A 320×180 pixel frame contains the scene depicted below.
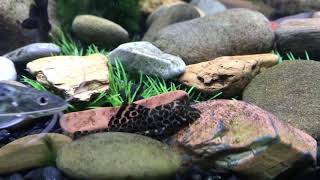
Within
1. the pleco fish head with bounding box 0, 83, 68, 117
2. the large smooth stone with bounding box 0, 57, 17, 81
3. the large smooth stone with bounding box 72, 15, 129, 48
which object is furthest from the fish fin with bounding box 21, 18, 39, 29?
the pleco fish head with bounding box 0, 83, 68, 117

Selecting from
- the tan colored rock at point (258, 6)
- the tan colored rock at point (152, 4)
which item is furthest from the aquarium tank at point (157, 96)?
the tan colored rock at point (152, 4)

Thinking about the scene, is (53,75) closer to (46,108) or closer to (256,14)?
(46,108)

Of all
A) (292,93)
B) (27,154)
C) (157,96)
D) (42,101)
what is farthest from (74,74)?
(292,93)

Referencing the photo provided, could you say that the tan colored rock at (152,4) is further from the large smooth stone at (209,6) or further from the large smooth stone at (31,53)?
the large smooth stone at (31,53)

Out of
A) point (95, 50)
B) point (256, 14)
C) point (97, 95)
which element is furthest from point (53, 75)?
point (256, 14)

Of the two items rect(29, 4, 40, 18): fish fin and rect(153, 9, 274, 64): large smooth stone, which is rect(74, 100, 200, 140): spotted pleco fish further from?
rect(29, 4, 40, 18): fish fin

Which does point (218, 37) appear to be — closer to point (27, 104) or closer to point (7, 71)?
point (7, 71)

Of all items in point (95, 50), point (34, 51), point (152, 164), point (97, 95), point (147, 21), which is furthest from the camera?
point (147, 21)
